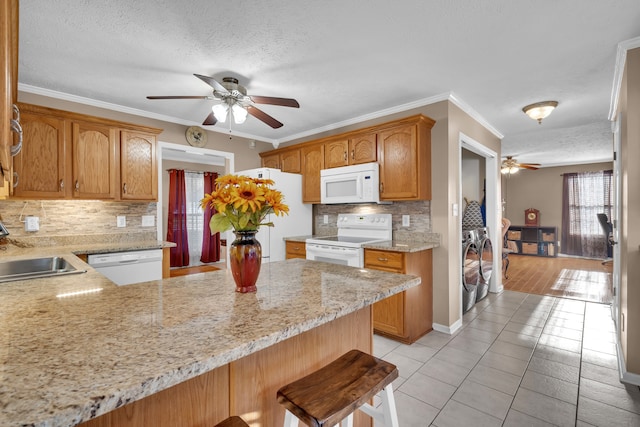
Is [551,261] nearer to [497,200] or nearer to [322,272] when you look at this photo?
[497,200]

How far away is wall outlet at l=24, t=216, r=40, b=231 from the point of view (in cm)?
285

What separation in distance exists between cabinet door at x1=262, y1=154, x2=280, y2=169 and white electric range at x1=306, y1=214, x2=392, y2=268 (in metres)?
1.29

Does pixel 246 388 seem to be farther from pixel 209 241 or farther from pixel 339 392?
→ pixel 209 241

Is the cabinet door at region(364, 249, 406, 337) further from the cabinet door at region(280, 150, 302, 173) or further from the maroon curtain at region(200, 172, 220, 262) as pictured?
the maroon curtain at region(200, 172, 220, 262)

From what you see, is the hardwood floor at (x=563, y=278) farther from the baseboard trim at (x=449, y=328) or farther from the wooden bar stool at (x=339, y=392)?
the wooden bar stool at (x=339, y=392)

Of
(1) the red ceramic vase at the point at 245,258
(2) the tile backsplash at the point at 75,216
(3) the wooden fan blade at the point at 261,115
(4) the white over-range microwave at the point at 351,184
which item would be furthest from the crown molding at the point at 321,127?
(1) the red ceramic vase at the point at 245,258

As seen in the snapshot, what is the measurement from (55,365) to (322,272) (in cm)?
105

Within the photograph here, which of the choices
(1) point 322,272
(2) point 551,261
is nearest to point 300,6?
(1) point 322,272

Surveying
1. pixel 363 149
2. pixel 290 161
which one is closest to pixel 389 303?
pixel 363 149

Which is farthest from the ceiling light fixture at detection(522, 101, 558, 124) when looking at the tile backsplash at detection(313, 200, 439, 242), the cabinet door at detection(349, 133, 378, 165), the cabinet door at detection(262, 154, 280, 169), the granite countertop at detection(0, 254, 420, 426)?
the cabinet door at detection(262, 154, 280, 169)

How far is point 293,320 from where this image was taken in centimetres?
86

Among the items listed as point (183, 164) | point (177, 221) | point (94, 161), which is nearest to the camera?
point (94, 161)

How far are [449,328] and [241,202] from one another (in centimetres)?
281

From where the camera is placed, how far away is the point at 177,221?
21.1 feet
